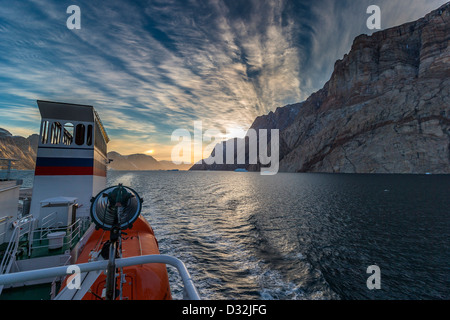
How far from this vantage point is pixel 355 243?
15.0 m

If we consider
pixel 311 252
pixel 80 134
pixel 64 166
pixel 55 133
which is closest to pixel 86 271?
pixel 64 166

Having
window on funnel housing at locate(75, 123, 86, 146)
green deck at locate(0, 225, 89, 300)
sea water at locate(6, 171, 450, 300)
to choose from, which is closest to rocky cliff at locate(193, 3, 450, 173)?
sea water at locate(6, 171, 450, 300)

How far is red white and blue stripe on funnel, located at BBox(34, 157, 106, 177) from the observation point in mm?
11625

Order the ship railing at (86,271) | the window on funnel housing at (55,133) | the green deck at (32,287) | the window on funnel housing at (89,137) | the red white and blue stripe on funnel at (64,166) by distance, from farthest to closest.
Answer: the window on funnel housing at (89,137), the window on funnel housing at (55,133), the red white and blue stripe on funnel at (64,166), the green deck at (32,287), the ship railing at (86,271)

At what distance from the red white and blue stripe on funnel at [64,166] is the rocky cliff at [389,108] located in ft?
397

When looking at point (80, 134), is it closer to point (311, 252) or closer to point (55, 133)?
point (55, 133)

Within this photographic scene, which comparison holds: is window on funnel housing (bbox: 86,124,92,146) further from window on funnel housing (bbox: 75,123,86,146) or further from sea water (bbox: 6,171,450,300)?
sea water (bbox: 6,171,450,300)

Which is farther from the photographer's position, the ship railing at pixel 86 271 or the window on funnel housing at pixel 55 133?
the window on funnel housing at pixel 55 133

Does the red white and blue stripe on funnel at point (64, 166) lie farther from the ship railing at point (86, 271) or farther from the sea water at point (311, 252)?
the ship railing at point (86, 271)

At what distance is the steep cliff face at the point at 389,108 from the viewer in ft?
294

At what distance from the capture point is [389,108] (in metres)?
101

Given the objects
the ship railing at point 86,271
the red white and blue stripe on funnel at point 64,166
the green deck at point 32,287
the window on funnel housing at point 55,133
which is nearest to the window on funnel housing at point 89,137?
the red white and blue stripe on funnel at point 64,166
